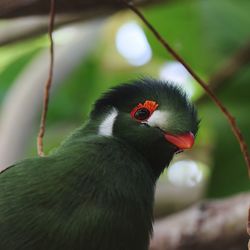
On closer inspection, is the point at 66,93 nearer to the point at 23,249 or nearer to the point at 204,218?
the point at 204,218

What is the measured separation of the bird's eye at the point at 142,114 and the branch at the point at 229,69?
6.35 feet

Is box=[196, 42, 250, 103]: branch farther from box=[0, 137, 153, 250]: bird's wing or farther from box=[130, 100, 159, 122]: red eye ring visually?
box=[0, 137, 153, 250]: bird's wing

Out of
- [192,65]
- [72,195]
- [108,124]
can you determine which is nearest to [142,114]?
[108,124]

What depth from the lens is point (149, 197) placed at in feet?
8.81

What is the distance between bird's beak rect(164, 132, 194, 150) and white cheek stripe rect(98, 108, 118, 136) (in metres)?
0.25

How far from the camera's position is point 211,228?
391 centimetres

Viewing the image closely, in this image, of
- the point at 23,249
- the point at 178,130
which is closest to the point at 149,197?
the point at 178,130

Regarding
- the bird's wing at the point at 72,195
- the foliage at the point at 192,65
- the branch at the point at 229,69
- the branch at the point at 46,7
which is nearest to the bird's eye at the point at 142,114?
the bird's wing at the point at 72,195

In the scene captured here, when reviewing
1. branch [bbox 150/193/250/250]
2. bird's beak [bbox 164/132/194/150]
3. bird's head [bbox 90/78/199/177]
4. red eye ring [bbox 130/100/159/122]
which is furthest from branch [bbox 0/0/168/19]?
branch [bbox 150/193/250/250]

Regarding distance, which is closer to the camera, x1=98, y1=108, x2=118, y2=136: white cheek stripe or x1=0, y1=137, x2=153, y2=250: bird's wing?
x1=0, y1=137, x2=153, y2=250: bird's wing

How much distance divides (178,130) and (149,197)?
9.8 inches

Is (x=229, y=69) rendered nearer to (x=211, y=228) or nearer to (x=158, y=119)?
(x=211, y=228)

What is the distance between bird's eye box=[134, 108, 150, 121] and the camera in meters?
2.83

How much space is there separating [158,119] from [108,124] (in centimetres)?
21
